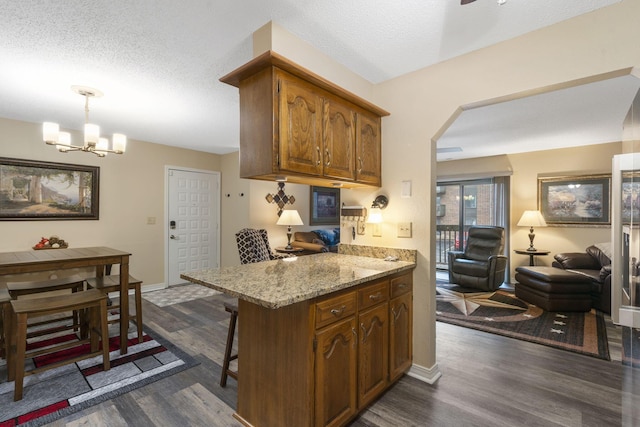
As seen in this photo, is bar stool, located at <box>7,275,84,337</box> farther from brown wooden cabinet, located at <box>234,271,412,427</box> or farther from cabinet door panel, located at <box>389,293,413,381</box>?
cabinet door panel, located at <box>389,293,413,381</box>

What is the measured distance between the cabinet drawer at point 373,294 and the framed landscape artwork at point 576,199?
4.79 meters

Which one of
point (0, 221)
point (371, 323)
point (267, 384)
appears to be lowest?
point (267, 384)

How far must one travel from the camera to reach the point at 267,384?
1.65 metres

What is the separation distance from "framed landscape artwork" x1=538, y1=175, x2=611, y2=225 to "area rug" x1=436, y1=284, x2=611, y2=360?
1.77m

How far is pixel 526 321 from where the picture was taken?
349 cm

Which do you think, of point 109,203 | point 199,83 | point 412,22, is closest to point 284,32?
point 412,22

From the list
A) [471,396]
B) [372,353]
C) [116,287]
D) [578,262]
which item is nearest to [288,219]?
[116,287]

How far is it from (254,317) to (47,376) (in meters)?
2.00

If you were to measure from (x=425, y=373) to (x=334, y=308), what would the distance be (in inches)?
48.5

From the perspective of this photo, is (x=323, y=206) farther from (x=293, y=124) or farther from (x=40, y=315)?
(x=40, y=315)

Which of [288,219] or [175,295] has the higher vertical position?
[288,219]

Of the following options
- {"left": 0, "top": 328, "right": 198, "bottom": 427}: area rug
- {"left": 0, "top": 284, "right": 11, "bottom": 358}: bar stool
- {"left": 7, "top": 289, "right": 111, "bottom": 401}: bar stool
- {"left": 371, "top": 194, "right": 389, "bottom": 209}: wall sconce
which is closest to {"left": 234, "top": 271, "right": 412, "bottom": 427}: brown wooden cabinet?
{"left": 371, "top": 194, "right": 389, "bottom": 209}: wall sconce

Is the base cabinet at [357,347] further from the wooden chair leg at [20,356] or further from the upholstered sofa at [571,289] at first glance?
the upholstered sofa at [571,289]

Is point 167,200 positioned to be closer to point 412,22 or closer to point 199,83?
point 199,83
